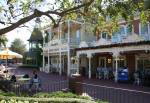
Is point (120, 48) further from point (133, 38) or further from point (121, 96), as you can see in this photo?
point (121, 96)

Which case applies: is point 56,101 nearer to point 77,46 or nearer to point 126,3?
point 126,3

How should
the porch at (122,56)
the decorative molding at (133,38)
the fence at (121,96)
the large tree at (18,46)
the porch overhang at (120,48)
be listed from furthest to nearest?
the large tree at (18,46) < the decorative molding at (133,38) < the porch at (122,56) < the porch overhang at (120,48) < the fence at (121,96)

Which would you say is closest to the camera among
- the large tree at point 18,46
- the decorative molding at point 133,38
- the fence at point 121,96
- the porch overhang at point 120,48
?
the fence at point 121,96

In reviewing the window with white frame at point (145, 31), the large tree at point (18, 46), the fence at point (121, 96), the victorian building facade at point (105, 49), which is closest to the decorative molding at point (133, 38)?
the victorian building facade at point (105, 49)

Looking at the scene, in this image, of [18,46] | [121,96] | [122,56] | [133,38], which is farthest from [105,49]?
[18,46]

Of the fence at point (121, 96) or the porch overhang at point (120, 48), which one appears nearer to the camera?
the fence at point (121, 96)

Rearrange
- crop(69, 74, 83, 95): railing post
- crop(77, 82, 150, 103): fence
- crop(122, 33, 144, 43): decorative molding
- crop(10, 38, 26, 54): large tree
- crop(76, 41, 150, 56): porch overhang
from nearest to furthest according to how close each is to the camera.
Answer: crop(69, 74, 83, 95): railing post < crop(77, 82, 150, 103): fence < crop(76, 41, 150, 56): porch overhang < crop(122, 33, 144, 43): decorative molding < crop(10, 38, 26, 54): large tree

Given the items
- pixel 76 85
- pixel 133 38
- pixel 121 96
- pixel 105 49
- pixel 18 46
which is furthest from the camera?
pixel 18 46

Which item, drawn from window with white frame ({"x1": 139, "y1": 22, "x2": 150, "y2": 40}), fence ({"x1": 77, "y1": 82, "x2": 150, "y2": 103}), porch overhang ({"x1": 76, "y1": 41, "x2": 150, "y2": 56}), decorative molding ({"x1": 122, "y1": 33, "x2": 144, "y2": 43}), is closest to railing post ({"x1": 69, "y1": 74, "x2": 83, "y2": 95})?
fence ({"x1": 77, "y1": 82, "x2": 150, "y2": 103})

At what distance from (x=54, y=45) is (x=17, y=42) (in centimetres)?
6694

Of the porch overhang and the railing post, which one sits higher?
the porch overhang

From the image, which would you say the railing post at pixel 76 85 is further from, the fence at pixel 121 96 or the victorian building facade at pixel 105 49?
the victorian building facade at pixel 105 49

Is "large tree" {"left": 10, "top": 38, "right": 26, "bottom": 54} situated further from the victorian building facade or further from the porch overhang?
the porch overhang

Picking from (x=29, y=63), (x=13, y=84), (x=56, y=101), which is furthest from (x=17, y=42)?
(x=56, y=101)
